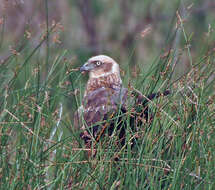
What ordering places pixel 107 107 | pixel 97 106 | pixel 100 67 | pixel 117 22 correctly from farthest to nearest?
pixel 117 22
pixel 100 67
pixel 97 106
pixel 107 107

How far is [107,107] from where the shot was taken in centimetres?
329

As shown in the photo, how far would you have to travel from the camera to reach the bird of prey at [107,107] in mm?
3072

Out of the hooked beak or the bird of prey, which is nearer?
the bird of prey

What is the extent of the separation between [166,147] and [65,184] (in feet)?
2.00

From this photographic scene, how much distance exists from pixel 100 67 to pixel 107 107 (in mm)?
1687

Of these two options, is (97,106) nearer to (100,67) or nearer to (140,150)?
(140,150)

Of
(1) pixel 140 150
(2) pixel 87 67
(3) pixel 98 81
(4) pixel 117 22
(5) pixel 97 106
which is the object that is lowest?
(1) pixel 140 150

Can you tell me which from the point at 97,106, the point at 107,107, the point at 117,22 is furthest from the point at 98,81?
the point at 117,22

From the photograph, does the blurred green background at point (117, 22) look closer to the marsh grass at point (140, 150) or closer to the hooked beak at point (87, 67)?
the hooked beak at point (87, 67)

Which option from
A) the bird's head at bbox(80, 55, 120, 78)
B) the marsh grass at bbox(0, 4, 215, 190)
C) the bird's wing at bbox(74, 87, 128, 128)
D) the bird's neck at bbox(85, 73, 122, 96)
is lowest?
the marsh grass at bbox(0, 4, 215, 190)

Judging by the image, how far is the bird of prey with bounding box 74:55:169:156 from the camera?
3.07 metres

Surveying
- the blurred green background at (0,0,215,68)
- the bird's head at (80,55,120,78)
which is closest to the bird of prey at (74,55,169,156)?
the bird's head at (80,55,120,78)

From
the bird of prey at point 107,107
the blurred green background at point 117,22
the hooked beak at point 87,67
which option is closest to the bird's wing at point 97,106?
the bird of prey at point 107,107

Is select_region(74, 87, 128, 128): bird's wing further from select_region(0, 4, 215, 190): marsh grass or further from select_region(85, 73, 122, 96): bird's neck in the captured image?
select_region(85, 73, 122, 96): bird's neck
